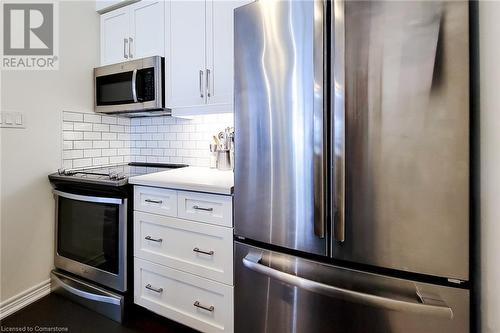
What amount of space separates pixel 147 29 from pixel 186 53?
44cm

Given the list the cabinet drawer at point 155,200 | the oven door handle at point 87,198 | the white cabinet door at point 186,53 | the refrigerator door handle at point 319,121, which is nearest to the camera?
the refrigerator door handle at point 319,121

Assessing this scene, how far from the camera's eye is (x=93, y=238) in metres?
1.73

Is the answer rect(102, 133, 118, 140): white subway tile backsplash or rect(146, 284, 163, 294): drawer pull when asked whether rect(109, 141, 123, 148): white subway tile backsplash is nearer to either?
rect(102, 133, 118, 140): white subway tile backsplash

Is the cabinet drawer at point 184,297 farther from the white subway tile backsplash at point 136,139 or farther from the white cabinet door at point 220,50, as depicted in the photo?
the white cabinet door at point 220,50

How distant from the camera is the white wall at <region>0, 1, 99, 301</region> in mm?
1688

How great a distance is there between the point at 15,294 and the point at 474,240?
253 cm

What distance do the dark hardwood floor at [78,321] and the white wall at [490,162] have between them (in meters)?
1.40

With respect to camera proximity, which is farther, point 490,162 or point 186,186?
point 186,186

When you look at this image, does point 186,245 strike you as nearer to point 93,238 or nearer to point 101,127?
point 93,238

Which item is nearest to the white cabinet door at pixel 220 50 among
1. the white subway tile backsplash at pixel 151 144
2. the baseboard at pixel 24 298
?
the white subway tile backsplash at pixel 151 144

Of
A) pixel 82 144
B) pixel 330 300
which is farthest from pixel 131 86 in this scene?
pixel 330 300

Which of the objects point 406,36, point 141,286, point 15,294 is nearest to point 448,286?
point 406,36

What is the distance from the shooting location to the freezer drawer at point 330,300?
0.86 meters

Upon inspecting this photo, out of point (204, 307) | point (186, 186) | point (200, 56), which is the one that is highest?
point (200, 56)
